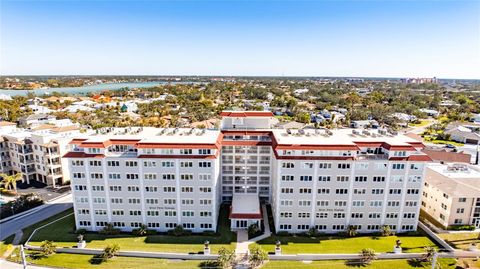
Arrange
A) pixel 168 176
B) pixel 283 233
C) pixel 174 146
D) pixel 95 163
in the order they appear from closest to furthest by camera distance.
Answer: pixel 174 146, pixel 95 163, pixel 168 176, pixel 283 233

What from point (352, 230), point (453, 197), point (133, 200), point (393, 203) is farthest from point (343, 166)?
point (133, 200)

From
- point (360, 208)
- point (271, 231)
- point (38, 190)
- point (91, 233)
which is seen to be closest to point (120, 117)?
point (38, 190)

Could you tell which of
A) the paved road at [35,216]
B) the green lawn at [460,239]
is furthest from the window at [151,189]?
the green lawn at [460,239]

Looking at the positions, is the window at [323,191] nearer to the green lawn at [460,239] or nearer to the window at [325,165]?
the window at [325,165]

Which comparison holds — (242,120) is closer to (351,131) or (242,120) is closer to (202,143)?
(202,143)

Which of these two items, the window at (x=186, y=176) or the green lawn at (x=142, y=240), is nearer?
the green lawn at (x=142, y=240)

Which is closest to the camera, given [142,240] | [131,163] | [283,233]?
[142,240]

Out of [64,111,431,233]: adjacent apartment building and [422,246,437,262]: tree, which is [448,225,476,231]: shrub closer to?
[64,111,431,233]: adjacent apartment building

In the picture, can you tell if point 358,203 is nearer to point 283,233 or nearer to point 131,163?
point 283,233
